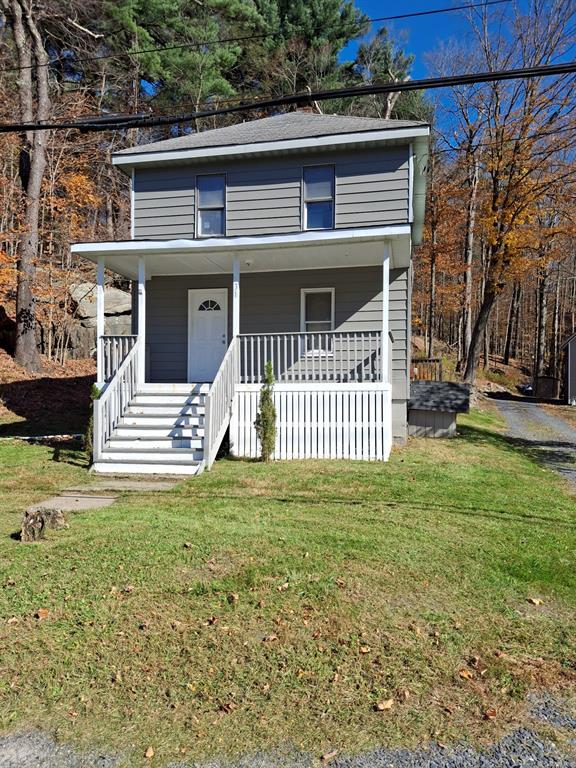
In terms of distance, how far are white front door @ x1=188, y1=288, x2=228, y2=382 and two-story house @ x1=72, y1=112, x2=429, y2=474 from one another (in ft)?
0.11

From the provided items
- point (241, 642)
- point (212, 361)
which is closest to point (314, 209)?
point (212, 361)

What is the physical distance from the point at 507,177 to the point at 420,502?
696 inches

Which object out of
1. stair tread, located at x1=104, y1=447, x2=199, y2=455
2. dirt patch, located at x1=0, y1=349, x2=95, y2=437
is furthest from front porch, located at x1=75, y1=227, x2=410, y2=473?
dirt patch, located at x1=0, y1=349, x2=95, y2=437

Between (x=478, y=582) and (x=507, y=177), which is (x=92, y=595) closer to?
(x=478, y=582)

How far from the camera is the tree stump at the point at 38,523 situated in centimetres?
505

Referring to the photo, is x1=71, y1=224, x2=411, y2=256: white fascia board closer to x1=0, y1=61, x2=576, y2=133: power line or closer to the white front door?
the white front door

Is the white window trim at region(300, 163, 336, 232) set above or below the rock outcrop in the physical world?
above

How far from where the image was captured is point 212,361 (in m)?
12.2

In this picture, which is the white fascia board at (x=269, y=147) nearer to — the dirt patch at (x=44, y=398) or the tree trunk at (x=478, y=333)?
the dirt patch at (x=44, y=398)

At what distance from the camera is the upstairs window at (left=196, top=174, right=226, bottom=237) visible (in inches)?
463

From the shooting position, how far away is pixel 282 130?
11875 millimetres

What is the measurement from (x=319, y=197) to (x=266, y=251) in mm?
2072

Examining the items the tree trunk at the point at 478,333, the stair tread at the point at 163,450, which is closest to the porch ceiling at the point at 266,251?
the stair tread at the point at 163,450

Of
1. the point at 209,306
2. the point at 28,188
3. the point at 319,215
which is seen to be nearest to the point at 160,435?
the point at 209,306
